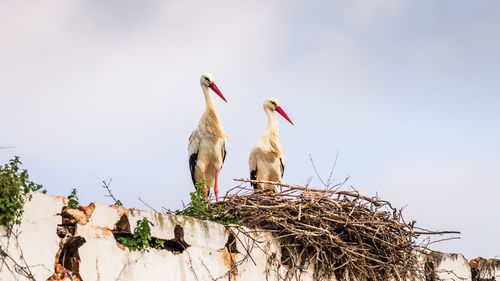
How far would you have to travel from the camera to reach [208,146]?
29.2 ft

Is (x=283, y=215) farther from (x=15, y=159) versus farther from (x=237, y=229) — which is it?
(x=15, y=159)

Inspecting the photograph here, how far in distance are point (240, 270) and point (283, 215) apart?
0.78 meters

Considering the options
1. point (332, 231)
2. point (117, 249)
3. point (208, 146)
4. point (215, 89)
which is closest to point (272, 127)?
point (215, 89)

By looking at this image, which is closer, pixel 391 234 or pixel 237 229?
pixel 237 229

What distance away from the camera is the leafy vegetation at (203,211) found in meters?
6.20

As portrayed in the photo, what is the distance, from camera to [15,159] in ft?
14.1

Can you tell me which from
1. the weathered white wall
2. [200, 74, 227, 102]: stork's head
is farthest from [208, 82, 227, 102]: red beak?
the weathered white wall

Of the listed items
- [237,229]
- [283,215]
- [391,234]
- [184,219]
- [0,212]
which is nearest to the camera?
[0,212]

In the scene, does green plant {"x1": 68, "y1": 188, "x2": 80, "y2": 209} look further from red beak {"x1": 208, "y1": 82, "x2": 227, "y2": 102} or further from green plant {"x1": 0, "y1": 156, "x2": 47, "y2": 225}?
red beak {"x1": 208, "y1": 82, "x2": 227, "y2": 102}

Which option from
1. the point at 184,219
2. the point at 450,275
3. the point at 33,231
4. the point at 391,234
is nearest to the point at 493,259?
the point at 450,275

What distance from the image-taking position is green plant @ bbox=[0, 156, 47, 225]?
416 cm

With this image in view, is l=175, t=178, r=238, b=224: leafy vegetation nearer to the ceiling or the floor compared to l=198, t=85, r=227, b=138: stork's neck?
nearer to the floor

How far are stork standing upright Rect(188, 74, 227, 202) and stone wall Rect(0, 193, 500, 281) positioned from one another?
284cm

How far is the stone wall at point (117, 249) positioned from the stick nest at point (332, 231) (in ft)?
0.51
